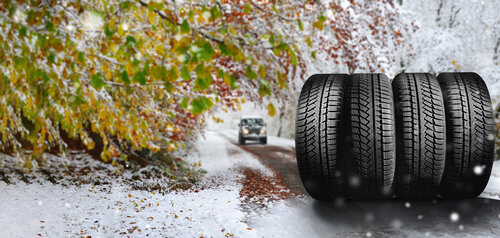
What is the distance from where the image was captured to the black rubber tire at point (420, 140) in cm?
421

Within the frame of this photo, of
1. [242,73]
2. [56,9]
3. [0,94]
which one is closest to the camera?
[56,9]

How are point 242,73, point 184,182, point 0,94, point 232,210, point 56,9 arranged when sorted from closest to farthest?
point 56,9 < point 0,94 < point 232,210 < point 184,182 < point 242,73

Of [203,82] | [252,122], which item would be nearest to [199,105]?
[203,82]

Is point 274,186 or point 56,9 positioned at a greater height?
point 56,9

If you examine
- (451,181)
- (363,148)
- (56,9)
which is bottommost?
(451,181)

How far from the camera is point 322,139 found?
4391 mm

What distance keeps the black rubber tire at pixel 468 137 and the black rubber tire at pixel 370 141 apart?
794 mm

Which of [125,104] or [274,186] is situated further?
[274,186]

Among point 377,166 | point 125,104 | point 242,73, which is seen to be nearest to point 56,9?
point 125,104

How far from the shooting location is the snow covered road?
11.8 ft

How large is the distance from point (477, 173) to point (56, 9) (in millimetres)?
5004

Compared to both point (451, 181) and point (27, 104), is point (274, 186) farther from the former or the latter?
point (27, 104)

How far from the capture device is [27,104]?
4.18 metres

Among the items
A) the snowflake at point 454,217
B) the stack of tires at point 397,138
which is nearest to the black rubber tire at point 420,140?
the stack of tires at point 397,138
